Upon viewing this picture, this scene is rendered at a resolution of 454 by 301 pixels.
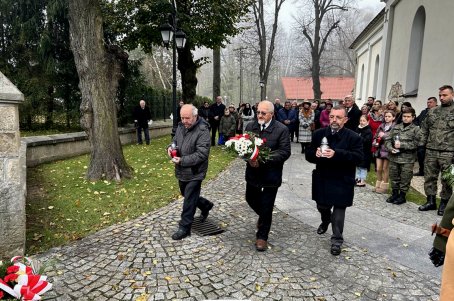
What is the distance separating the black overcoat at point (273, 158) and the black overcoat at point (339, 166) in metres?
0.42

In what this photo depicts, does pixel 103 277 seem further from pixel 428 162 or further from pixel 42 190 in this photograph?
pixel 428 162

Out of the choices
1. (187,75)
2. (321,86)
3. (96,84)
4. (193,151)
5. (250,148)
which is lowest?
(193,151)

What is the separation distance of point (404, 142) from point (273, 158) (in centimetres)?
357

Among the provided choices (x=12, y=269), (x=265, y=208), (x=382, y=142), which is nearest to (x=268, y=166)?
(x=265, y=208)

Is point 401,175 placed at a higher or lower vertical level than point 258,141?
lower

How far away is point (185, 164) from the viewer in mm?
4773

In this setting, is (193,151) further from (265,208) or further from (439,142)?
(439,142)

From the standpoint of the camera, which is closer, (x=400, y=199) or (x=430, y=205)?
(x=430, y=205)

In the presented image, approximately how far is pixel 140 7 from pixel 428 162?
43.6ft

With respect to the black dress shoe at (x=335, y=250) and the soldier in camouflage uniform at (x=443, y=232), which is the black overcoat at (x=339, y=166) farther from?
the soldier in camouflage uniform at (x=443, y=232)

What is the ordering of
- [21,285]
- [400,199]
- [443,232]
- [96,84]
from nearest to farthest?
[21,285] < [443,232] < [400,199] < [96,84]

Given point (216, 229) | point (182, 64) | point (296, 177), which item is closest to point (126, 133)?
point (182, 64)

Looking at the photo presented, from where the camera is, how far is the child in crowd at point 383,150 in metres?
7.37

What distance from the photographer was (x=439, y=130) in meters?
6.32
